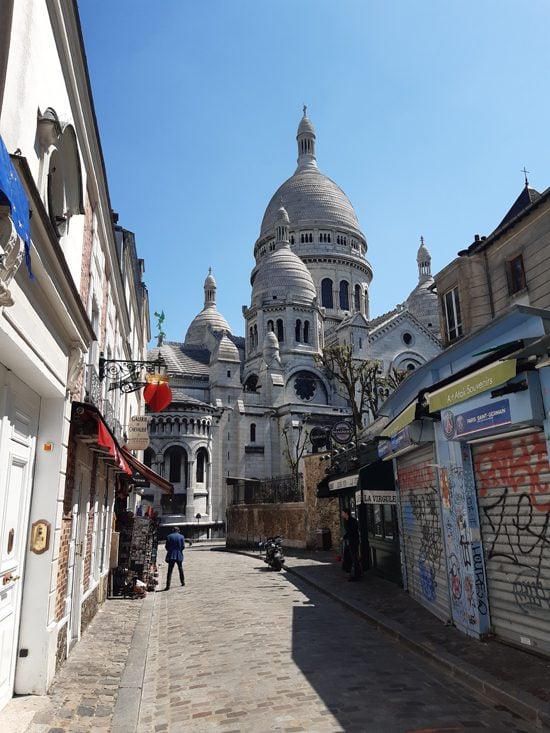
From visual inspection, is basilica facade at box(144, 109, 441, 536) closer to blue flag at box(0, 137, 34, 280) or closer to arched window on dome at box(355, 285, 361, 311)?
arched window on dome at box(355, 285, 361, 311)

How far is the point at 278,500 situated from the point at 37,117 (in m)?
24.4

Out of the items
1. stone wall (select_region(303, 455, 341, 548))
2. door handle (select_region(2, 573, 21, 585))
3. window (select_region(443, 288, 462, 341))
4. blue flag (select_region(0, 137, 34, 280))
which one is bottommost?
door handle (select_region(2, 573, 21, 585))

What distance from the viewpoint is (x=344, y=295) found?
66625 millimetres

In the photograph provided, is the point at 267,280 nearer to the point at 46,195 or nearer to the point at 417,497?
the point at 417,497

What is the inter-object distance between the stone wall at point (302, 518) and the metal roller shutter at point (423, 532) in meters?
10.5

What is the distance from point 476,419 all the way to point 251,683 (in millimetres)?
4372

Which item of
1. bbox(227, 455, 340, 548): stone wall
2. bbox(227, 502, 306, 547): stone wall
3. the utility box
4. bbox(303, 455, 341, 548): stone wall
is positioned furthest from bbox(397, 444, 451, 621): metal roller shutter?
bbox(227, 502, 306, 547): stone wall

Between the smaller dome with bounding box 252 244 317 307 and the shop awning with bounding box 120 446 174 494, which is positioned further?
the smaller dome with bounding box 252 244 317 307

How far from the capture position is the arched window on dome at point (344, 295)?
65.4m

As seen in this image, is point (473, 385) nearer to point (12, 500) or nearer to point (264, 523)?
point (12, 500)

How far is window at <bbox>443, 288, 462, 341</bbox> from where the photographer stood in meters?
15.9

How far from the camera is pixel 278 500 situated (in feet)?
91.8

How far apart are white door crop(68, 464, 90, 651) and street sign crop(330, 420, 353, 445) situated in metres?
11.8

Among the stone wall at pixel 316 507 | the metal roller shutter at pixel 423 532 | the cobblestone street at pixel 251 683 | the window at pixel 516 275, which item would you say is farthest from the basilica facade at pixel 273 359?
the cobblestone street at pixel 251 683
